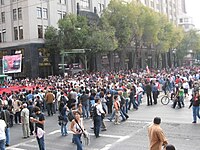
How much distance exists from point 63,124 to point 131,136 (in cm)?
286

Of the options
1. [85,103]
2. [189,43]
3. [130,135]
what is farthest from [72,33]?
[189,43]

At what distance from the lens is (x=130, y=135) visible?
13.0m

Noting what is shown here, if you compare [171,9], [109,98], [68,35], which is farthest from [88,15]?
[171,9]

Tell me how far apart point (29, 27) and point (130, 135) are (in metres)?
34.1

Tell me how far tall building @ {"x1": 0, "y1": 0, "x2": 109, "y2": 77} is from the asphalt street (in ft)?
92.6

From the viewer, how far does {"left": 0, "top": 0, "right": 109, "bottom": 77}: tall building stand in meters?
44.3

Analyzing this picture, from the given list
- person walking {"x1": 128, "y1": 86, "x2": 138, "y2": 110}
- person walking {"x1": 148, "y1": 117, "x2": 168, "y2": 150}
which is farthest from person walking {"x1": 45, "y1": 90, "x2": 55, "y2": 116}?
person walking {"x1": 148, "y1": 117, "x2": 168, "y2": 150}

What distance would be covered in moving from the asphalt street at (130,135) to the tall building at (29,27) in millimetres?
28229

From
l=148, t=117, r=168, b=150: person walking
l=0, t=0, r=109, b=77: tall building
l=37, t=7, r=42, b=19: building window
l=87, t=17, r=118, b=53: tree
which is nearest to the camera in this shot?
l=148, t=117, r=168, b=150: person walking

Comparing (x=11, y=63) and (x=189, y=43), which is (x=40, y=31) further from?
(x=189, y=43)

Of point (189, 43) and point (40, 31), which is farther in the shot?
point (189, 43)

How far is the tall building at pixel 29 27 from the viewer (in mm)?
44312

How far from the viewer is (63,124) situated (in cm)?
1343

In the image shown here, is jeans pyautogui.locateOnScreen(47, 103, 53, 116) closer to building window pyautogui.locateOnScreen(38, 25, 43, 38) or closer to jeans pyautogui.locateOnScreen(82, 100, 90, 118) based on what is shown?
jeans pyautogui.locateOnScreen(82, 100, 90, 118)
